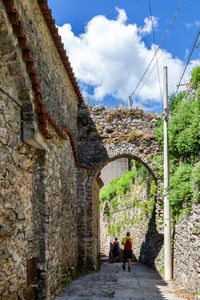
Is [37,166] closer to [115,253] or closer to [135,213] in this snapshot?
[135,213]

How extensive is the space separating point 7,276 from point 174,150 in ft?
19.7

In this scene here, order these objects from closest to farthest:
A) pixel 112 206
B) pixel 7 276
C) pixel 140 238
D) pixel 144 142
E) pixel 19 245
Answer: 1. pixel 7 276
2. pixel 19 245
3. pixel 144 142
4. pixel 140 238
5. pixel 112 206

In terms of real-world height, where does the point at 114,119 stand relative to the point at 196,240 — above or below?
above

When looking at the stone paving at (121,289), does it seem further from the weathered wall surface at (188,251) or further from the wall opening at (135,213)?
the wall opening at (135,213)

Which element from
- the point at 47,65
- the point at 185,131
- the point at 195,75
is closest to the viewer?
the point at 47,65

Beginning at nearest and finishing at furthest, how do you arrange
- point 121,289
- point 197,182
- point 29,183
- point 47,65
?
1. point 29,183
2. point 197,182
3. point 47,65
4. point 121,289

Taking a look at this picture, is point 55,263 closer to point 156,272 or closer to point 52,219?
point 52,219

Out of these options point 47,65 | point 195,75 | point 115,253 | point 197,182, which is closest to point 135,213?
point 115,253

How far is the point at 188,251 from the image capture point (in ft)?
19.4

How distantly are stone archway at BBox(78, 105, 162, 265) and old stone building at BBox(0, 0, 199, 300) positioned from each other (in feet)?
2.17

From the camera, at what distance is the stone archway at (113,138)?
30.8 feet

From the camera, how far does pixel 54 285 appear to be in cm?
483

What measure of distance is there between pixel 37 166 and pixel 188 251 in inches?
146

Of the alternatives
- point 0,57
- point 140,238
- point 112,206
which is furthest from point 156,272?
point 112,206
